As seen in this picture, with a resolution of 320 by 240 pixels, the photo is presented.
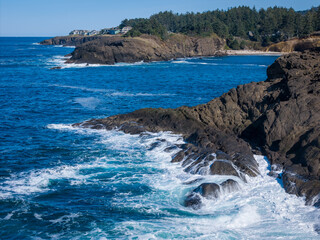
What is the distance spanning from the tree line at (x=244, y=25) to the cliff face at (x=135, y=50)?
6969mm

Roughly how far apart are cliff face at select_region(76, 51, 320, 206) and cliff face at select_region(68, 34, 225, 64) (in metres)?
74.3

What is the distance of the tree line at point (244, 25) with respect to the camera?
446 feet

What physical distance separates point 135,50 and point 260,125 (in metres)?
88.7

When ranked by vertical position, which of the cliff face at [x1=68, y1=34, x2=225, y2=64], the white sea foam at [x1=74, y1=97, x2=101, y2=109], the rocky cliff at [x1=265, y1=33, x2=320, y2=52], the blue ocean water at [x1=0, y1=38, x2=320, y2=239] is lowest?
the blue ocean water at [x1=0, y1=38, x2=320, y2=239]

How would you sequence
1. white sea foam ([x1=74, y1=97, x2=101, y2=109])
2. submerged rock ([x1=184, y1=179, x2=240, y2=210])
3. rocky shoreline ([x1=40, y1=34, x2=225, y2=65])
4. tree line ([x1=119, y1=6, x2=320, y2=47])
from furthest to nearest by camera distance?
1. tree line ([x1=119, y1=6, x2=320, y2=47])
2. rocky shoreline ([x1=40, y1=34, x2=225, y2=65])
3. white sea foam ([x1=74, y1=97, x2=101, y2=109])
4. submerged rock ([x1=184, y1=179, x2=240, y2=210])

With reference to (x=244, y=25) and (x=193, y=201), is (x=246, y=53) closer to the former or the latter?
(x=244, y=25)

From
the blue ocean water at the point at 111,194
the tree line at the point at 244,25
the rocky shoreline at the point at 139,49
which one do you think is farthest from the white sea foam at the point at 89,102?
the tree line at the point at 244,25

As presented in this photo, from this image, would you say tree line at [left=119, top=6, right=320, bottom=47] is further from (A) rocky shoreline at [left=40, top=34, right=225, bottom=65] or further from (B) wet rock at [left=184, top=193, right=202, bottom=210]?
(B) wet rock at [left=184, top=193, right=202, bottom=210]

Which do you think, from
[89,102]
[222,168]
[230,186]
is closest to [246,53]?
[89,102]

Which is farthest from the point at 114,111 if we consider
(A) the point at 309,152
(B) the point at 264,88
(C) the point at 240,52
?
(C) the point at 240,52

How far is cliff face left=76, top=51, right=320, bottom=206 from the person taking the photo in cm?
2061

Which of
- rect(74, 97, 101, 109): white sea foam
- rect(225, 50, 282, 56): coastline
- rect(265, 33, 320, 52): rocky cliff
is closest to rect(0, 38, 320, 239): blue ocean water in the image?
rect(74, 97, 101, 109): white sea foam

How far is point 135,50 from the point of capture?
359ft

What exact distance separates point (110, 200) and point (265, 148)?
11403 millimetres
